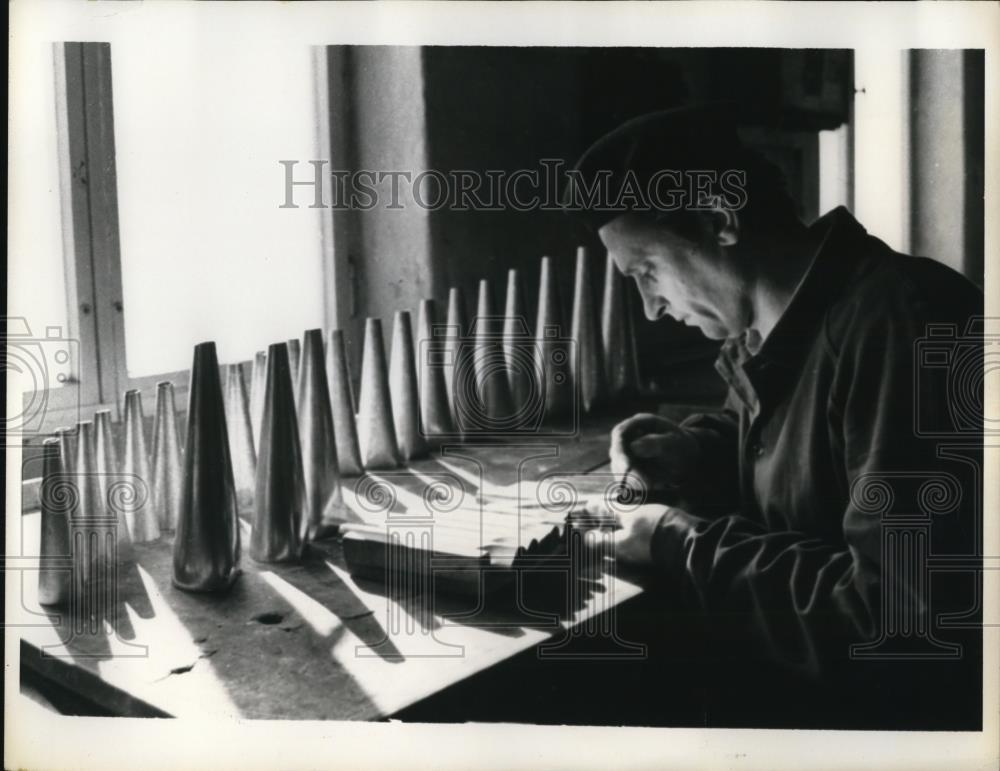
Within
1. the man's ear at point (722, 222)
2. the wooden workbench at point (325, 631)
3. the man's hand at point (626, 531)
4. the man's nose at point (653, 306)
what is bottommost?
the wooden workbench at point (325, 631)

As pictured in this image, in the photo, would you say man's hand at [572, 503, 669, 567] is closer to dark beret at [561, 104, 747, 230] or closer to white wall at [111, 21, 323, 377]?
dark beret at [561, 104, 747, 230]

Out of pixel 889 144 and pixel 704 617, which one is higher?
pixel 889 144

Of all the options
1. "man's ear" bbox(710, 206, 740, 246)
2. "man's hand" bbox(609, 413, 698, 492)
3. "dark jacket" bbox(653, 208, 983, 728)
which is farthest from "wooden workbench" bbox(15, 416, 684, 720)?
"man's ear" bbox(710, 206, 740, 246)

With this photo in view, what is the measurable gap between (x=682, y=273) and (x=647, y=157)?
0.43ft

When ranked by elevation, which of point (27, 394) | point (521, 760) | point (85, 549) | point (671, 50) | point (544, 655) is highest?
point (671, 50)

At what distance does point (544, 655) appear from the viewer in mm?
1112

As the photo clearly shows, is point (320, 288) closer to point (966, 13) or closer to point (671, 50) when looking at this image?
point (671, 50)

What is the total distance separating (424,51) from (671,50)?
0.27 metres

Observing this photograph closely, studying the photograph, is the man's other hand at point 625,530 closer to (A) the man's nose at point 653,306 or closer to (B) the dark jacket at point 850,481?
(B) the dark jacket at point 850,481

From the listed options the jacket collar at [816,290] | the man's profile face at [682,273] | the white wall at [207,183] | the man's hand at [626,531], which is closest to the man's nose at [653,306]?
the man's profile face at [682,273]

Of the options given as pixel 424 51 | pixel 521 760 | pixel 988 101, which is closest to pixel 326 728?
pixel 521 760

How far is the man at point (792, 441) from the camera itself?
1078 millimetres

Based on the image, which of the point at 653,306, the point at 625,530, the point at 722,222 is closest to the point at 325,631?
the point at 625,530

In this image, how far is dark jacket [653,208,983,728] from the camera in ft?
3.53
